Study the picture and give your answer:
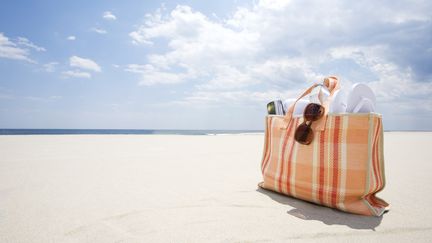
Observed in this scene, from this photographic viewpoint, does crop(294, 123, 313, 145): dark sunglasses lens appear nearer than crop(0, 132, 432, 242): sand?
No

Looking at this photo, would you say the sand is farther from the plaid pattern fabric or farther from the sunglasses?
the sunglasses


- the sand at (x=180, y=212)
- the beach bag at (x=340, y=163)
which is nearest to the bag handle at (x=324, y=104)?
the beach bag at (x=340, y=163)

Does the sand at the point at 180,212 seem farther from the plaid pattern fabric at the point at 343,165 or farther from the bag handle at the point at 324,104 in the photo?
the bag handle at the point at 324,104

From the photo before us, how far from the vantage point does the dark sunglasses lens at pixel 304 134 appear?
1814mm

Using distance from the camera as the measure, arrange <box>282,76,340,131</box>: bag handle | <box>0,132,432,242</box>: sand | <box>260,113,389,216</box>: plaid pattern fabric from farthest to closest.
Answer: <box>282,76,340,131</box>: bag handle < <box>260,113,389,216</box>: plaid pattern fabric < <box>0,132,432,242</box>: sand

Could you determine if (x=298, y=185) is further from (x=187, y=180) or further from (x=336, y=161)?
(x=187, y=180)

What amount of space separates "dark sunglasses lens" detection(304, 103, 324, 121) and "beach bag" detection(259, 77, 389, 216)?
0.03 m

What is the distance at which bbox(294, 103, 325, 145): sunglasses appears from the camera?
1.77 metres

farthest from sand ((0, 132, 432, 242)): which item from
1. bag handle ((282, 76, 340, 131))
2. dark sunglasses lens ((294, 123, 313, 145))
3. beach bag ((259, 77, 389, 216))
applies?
bag handle ((282, 76, 340, 131))

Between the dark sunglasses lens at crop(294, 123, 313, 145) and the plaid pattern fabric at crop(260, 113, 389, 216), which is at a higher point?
the dark sunglasses lens at crop(294, 123, 313, 145)

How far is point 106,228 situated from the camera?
4.55 feet

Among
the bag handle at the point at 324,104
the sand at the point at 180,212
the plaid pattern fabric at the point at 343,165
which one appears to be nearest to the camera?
the sand at the point at 180,212

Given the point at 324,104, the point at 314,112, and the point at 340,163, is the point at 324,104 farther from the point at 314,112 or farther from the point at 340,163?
the point at 340,163

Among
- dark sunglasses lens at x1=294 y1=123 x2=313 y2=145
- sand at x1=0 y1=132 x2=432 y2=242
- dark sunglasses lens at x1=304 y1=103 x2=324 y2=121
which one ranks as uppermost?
dark sunglasses lens at x1=304 y1=103 x2=324 y2=121
